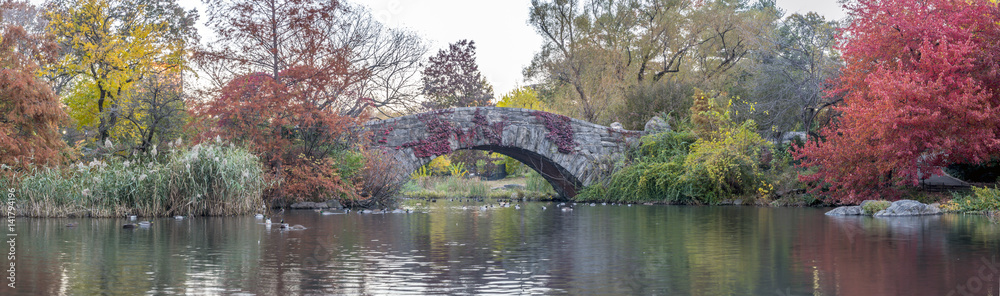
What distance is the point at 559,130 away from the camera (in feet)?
77.2

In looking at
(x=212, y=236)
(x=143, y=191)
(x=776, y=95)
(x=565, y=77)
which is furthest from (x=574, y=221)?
(x=565, y=77)

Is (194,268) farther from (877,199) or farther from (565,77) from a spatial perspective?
(565,77)

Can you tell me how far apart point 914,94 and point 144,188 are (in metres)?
14.4

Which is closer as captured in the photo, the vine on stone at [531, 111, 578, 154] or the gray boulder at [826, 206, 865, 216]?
the gray boulder at [826, 206, 865, 216]

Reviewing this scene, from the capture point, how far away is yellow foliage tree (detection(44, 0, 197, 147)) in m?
24.3

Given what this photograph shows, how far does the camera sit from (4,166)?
584 inches

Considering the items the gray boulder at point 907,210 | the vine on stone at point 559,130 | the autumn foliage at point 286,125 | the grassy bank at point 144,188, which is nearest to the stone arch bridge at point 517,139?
the vine on stone at point 559,130

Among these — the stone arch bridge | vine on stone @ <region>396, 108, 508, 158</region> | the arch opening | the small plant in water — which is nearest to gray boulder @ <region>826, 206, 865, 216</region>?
the small plant in water

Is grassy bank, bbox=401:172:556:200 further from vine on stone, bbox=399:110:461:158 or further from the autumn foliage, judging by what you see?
the autumn foliage

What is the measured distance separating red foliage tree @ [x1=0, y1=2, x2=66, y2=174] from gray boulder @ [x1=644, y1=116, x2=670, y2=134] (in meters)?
15.4

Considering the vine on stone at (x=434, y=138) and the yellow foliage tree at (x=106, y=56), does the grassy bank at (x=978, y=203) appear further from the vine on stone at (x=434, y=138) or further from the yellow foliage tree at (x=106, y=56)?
the yellow foliage tree at (x=106, y=56)

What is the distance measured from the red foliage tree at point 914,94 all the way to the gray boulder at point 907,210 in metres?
1.32

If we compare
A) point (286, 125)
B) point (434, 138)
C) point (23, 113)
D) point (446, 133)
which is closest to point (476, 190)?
point (446, 133)

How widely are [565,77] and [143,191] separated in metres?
19.5
